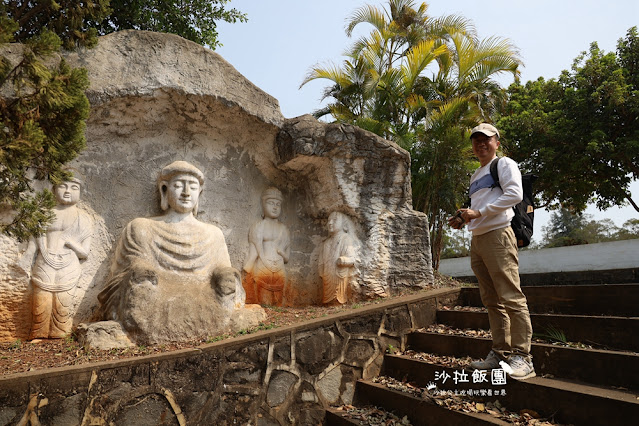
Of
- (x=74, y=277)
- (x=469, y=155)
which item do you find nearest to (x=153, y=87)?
(x=74, y=277)

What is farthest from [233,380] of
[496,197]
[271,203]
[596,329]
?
[596,329]

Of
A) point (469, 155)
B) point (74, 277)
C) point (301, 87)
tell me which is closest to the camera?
point (74, 277)

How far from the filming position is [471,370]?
3086 millimetres

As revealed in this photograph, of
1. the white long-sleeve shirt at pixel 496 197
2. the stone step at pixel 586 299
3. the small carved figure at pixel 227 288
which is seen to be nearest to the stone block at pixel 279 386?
the small carved figure at pixel 227 288

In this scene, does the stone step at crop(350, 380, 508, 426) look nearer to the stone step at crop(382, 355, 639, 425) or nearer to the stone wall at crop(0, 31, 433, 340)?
the stone step at crop(382, 355, 639, 425)

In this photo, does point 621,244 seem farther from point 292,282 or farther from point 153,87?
point 153,87

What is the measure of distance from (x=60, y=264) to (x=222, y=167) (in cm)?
208

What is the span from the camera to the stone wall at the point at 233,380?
286cm

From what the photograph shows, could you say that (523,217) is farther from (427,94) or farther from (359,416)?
(427,94)

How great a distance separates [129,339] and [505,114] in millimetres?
12771

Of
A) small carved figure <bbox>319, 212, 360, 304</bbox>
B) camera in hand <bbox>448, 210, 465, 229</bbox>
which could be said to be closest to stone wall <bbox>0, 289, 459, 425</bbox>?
small carved figure <bbox>319, 212, 360, 304</bbox>

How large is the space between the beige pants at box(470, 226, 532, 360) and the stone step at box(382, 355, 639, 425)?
24 centimetres

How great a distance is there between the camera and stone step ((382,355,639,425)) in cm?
247

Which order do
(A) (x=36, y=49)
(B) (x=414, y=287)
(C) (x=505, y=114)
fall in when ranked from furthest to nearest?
(C) (x=505, y=114)
(B) (x=414, y=287)
(A) (x=36, y=49)
